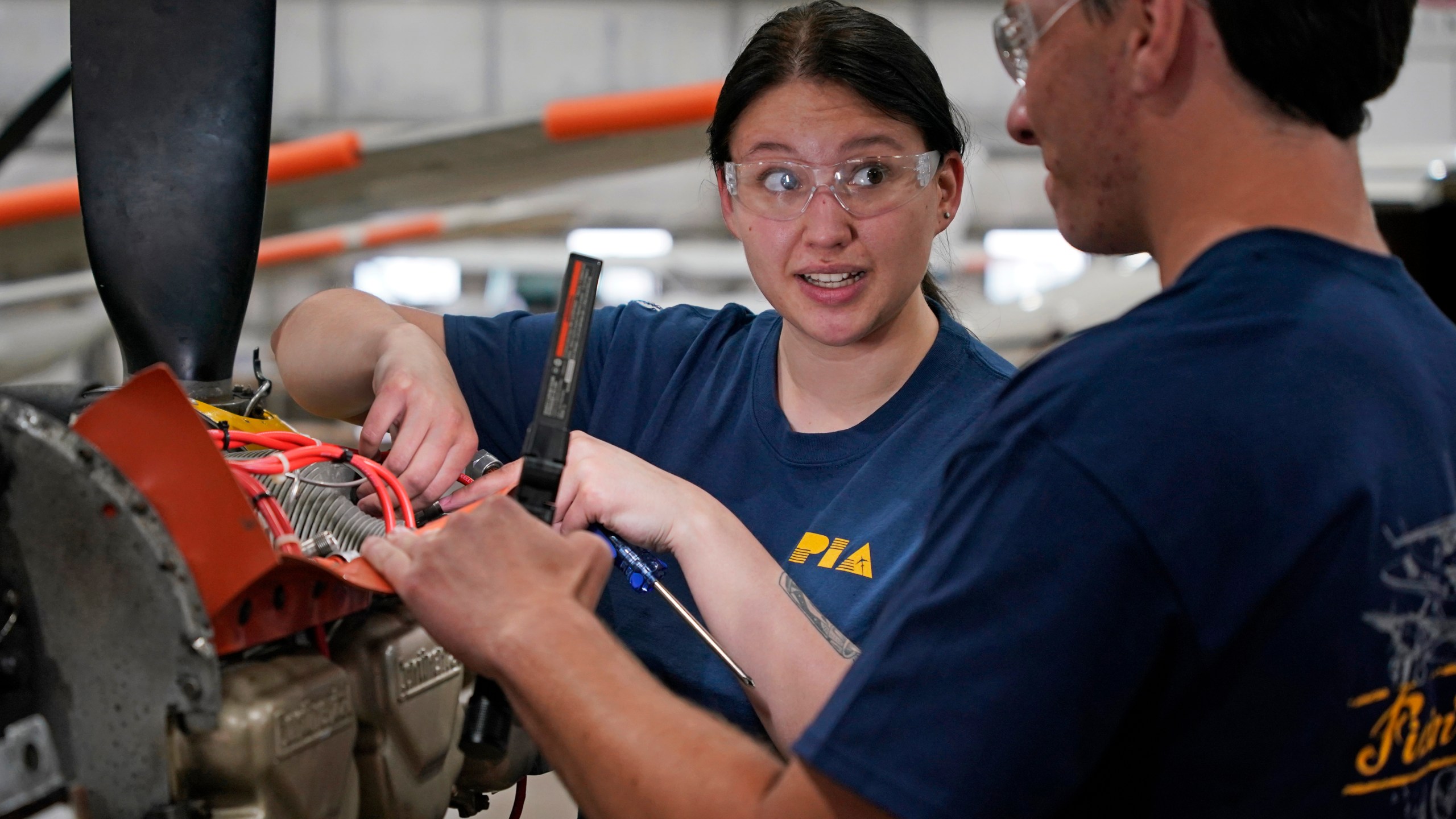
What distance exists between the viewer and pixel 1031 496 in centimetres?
72

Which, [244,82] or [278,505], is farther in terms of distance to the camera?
[244,82]

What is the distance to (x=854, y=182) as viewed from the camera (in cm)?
149

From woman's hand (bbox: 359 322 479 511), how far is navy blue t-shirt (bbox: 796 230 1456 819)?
80cm

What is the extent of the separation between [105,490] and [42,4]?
46.0 feet

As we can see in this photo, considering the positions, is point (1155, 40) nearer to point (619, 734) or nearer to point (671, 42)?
point (619, 734)

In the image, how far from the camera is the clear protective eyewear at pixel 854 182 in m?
1.49

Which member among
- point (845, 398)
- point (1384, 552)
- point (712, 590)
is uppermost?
point (1384, 552)

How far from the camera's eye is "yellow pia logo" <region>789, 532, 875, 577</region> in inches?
52.4

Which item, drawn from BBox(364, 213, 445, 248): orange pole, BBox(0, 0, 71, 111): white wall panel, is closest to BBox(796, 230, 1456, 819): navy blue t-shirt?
BBox(364, 213, 445, 248): orange pole

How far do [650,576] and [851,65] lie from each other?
0.72 m

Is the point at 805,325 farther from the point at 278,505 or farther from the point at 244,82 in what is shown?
the point at 244,82

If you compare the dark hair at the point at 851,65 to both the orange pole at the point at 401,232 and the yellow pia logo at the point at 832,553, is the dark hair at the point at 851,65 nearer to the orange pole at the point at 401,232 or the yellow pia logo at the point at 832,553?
the yellow pia logo at the point at 832,553

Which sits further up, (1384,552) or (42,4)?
(42,4)

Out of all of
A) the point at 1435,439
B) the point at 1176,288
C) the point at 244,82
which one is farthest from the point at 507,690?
the point at 244,82
